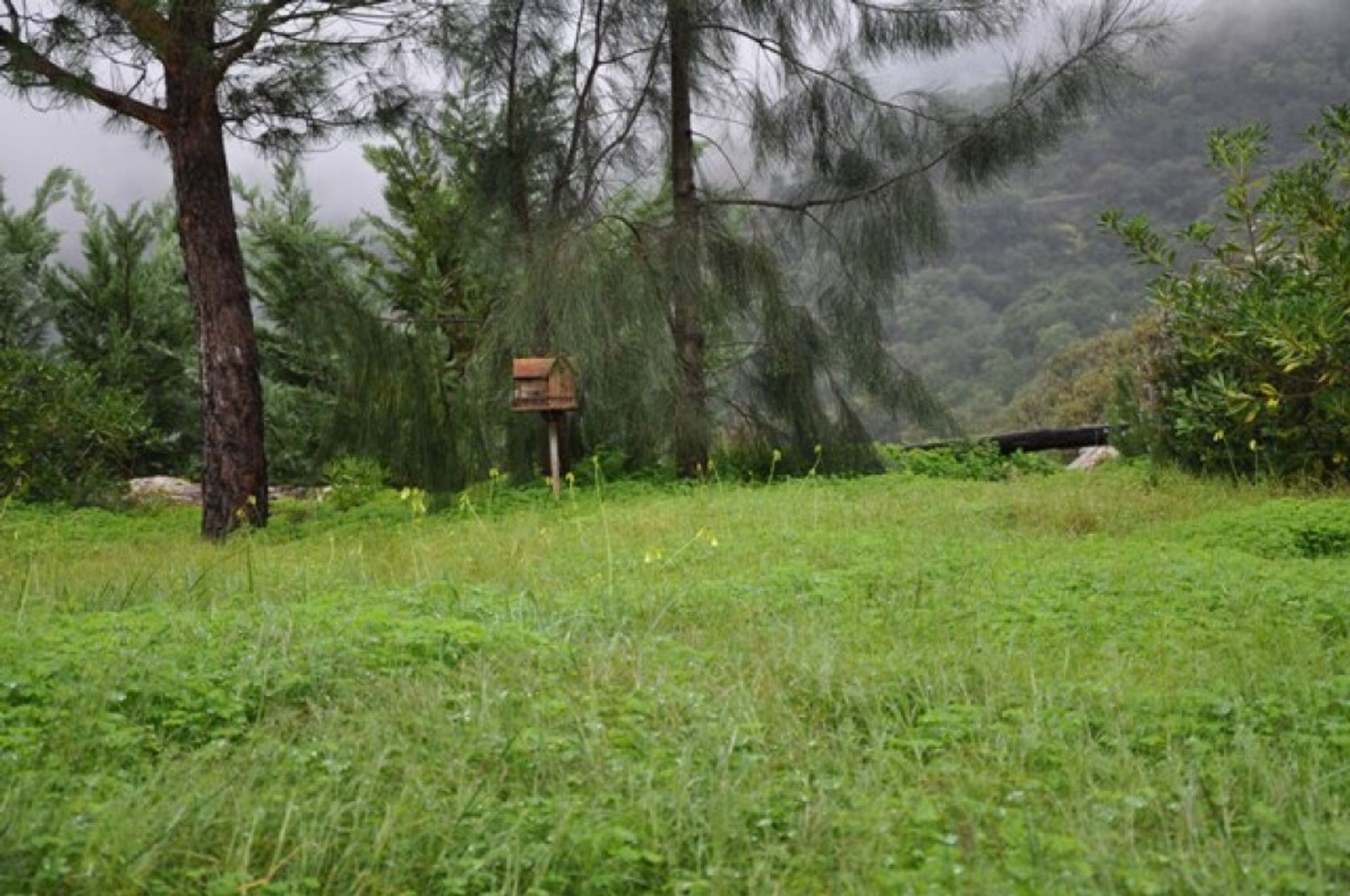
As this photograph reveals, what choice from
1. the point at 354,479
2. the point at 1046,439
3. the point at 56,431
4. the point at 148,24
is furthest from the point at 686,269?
the point at 56,431

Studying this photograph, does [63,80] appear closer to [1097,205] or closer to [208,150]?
[208,150]

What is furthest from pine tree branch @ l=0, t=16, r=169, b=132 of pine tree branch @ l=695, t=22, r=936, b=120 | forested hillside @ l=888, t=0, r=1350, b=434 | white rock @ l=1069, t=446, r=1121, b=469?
forested hillside @ l=888, t=0, r=1350, b=434

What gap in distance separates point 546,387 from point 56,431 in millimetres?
4579

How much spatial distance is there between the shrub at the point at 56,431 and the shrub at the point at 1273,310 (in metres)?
8.27

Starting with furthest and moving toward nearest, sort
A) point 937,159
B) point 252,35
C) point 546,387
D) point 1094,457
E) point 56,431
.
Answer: point 1094,457 < point 56,431 < point 937,159 < point 546,387 < point 252,35

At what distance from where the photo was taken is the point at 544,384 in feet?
28.1

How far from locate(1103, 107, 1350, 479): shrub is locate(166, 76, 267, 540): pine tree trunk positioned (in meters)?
Result: 5.53

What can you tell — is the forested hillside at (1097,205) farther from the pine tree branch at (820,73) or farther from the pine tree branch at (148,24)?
the pine tree branch at (148,24)

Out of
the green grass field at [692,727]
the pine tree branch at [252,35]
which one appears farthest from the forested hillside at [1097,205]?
the green grass field at [692,727]

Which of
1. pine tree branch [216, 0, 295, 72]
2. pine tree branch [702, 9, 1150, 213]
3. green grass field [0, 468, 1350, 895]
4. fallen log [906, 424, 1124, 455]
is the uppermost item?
pine tree branch [216, 0, 295, 72]

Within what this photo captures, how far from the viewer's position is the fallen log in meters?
12.3

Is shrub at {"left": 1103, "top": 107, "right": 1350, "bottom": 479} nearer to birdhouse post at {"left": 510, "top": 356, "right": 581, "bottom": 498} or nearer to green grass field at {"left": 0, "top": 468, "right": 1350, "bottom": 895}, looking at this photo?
green grass field at {"left": 0, "top": 468, "right": 1350, "bottom": 895}

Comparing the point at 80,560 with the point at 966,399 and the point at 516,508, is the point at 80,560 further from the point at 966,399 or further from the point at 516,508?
the point at 966,399

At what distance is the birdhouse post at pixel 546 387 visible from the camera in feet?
27.9
